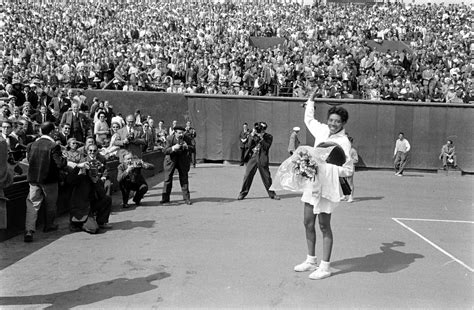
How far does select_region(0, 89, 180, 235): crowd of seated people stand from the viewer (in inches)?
357

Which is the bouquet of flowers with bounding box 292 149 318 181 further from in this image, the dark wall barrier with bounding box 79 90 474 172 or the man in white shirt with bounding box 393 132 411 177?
the dark wall barrier with bounding box 79 90 474 172

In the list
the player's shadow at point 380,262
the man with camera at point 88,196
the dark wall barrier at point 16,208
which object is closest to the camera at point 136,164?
the man with camera at point 88,196

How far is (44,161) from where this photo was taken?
28.0 ft

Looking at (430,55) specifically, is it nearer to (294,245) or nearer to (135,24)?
(135,24)

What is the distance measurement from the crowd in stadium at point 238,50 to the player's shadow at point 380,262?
37.2 ft

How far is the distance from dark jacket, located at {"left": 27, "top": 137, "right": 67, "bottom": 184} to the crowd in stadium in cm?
758

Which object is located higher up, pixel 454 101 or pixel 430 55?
pixel 430 55

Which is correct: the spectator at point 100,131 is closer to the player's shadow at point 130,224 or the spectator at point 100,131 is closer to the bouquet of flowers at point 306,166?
the player's shadow at point 130,224

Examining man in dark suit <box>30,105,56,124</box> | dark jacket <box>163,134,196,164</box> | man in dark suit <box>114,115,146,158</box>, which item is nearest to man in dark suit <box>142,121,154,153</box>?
man in dark suit <box>114,115,146,158</box>

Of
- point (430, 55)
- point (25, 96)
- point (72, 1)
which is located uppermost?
point (72, 1)

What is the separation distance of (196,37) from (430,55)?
Result: 11.3 metres

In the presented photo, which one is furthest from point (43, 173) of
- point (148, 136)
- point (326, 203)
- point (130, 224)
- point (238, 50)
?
point (238, 50)

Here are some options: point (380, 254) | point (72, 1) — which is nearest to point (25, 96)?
point (380, 254)

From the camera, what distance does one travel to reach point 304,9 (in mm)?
34281
